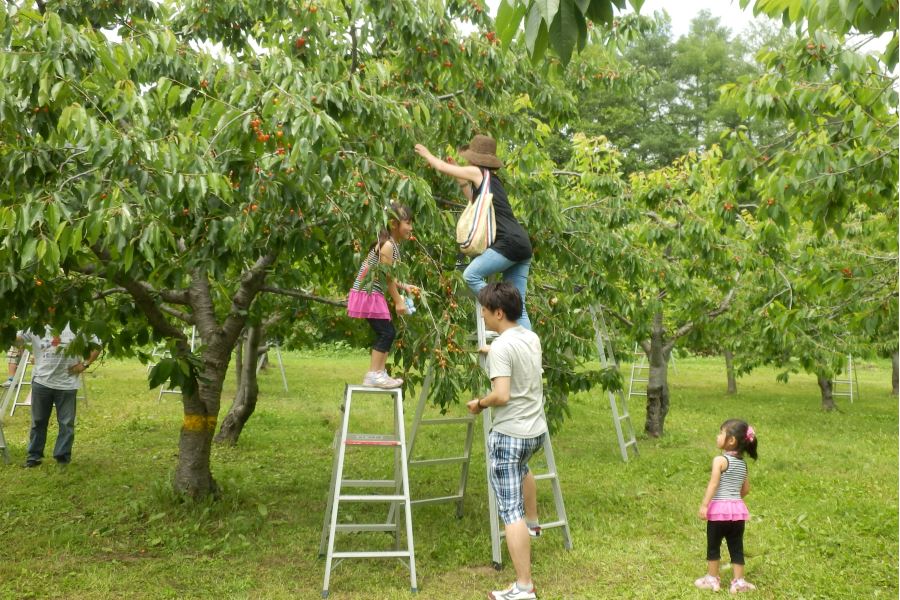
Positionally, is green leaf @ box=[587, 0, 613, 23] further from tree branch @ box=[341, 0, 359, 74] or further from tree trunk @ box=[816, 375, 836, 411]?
tree trunk @ box=[816, 375, 836, 411]

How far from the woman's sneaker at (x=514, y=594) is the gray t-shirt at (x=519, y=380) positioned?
2.97ft

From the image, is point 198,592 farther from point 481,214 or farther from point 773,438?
point 773,438

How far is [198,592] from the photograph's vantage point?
5160mm

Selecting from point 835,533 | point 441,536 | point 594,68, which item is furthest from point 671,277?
point 441,536

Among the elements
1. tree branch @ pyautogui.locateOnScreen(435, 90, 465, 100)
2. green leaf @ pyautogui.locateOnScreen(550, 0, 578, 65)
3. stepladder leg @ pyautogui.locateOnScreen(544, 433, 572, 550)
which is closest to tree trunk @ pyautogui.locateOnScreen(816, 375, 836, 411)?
stepladder leg @ pyautogui.locateOnScreen(544, 433, 572, 550)

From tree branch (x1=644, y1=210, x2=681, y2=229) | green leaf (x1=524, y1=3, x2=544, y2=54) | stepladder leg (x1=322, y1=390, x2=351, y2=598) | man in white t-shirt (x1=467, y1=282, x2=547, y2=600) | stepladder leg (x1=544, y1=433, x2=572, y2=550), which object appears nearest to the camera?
green leaf (x1=524, y1=3, x2=544, y2=54)

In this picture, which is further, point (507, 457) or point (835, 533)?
point (835, 533)

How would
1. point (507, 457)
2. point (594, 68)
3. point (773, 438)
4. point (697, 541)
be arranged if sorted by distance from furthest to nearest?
point (773, 438) < point (594, 68) < point (697, 541) < point (507, 457)

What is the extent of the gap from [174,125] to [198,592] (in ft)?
9.26

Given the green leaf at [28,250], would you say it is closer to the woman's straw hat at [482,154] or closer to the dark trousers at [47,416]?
the woman's straw hat at [482,154]

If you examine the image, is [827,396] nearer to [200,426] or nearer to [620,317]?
[620,317]

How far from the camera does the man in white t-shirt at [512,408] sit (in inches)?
186

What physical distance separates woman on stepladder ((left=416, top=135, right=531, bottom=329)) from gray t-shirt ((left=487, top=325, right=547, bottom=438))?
14.7 inches

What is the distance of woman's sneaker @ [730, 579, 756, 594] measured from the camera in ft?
17.0
